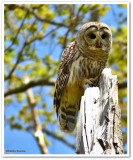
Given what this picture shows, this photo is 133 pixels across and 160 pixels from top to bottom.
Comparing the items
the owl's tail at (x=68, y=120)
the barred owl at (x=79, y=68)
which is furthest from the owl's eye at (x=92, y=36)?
the owl's tail at (x=68, y=120)

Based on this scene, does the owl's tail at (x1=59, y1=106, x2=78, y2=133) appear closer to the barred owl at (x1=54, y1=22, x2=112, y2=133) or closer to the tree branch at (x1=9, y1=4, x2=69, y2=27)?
the barred owl at (x1=54, y1=22, x2=112, y2=133)

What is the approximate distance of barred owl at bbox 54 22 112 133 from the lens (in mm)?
4754

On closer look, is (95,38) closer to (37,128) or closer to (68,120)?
(68,120)

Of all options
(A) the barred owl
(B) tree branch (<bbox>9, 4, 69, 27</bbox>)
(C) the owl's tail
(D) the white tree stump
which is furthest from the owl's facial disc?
(B) tree branch (<bbox>9, 4, 69, 27</bbox>)

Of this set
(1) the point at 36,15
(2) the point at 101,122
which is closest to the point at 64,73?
(2) the point at 101,122

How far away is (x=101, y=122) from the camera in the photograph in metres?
3.20

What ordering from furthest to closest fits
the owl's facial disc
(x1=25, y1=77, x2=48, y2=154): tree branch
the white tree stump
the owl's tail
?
(x1=25, y1=77, x2=48, y2=154): tree branch → the owl's tail → the owl's facial disc → the white tree stump

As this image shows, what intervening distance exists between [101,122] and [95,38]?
1.97 m

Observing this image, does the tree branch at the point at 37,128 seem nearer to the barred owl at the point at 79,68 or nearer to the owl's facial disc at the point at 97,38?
the barred owl at the point at 79,68

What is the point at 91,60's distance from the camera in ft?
15.6

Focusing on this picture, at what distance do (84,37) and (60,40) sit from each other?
3.89m

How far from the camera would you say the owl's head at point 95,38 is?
4738mm

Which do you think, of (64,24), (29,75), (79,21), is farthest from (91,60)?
(29,75)

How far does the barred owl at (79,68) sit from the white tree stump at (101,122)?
1.19 meters
